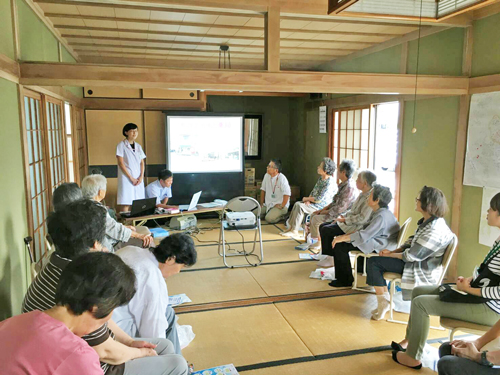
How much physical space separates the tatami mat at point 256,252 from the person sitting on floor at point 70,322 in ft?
9.31

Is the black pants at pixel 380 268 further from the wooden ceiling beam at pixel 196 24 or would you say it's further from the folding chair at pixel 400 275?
the wooden ceiling beam at pixel 196 24

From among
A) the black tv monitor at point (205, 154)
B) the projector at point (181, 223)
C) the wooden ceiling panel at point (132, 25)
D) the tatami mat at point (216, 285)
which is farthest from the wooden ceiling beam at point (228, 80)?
the black tv monitor at point (205, 154)

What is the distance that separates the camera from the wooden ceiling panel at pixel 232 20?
11.8 ft

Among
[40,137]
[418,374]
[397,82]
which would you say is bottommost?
[418,374]

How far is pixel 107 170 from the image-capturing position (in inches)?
247

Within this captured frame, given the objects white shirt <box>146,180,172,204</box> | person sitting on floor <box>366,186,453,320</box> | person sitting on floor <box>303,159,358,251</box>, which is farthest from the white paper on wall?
white shirt <box>146,180,172,204</box>

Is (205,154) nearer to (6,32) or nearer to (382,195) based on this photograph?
Answer: (382,195)

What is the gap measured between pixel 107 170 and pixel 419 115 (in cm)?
468

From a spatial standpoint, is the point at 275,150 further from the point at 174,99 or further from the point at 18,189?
the point at 18,189

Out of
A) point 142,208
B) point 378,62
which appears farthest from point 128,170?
point 378,62

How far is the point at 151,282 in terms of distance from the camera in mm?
1805

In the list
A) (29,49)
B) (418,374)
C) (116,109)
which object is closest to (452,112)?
(418,374)

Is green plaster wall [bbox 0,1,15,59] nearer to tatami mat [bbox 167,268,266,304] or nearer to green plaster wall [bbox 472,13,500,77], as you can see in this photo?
tatami mat [bbox 167,268,266,304]

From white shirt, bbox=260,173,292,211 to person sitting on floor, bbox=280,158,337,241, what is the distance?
19.4 inches
